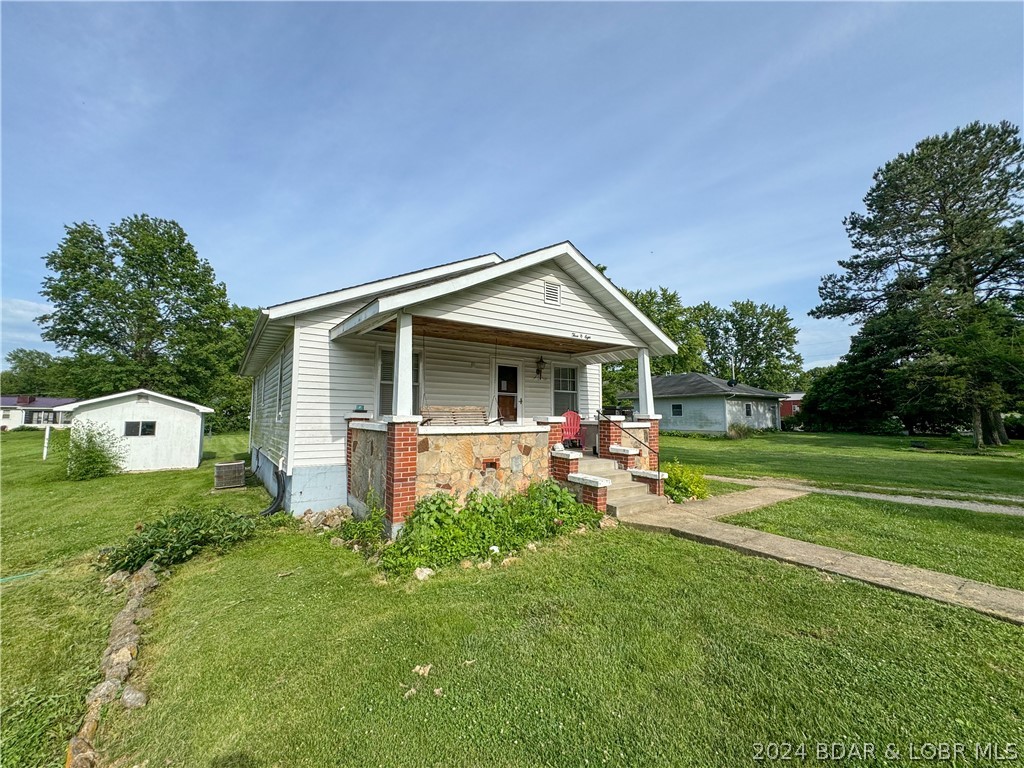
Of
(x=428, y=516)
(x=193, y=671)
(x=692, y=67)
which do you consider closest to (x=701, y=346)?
(x=692, y=67)

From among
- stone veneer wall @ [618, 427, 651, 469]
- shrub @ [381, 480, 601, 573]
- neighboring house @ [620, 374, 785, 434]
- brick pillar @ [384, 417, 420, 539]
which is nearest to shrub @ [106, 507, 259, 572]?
brick pillar @ [384, 417, 420, 539]

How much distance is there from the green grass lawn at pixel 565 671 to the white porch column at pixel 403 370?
7.08ft

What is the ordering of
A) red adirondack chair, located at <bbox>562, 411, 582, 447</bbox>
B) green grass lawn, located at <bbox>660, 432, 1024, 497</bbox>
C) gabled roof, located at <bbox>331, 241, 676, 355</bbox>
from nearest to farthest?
gabled roof, located at <bbox>331, 241, 676, 355</bbox>, red adirondack chair, located at <bbox>562, 411, 582, 447</bbox>, green grass lawn, located at <bbox>660, 432, 1024, 497</bbox>

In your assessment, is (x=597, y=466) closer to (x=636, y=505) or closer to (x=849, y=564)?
(x=636, y=505)

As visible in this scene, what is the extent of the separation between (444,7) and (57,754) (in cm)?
1090

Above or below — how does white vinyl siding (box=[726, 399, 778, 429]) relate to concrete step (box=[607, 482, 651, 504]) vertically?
above

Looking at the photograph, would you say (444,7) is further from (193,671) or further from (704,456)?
(704,456)

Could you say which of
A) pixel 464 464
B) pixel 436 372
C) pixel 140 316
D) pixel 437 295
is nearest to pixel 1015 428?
pixel 436 372

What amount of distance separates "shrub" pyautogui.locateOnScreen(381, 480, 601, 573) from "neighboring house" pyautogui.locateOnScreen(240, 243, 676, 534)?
241mm

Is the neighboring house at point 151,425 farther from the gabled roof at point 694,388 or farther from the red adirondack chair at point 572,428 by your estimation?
the gabled roof at point 694,388

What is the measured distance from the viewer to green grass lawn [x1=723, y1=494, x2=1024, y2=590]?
4.11 m

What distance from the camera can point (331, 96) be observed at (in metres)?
8.96

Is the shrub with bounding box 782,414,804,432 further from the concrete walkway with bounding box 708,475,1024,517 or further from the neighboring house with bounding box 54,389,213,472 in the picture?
the neighboring house with bounding box 54,389,213,472

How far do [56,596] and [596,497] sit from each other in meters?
6.33
